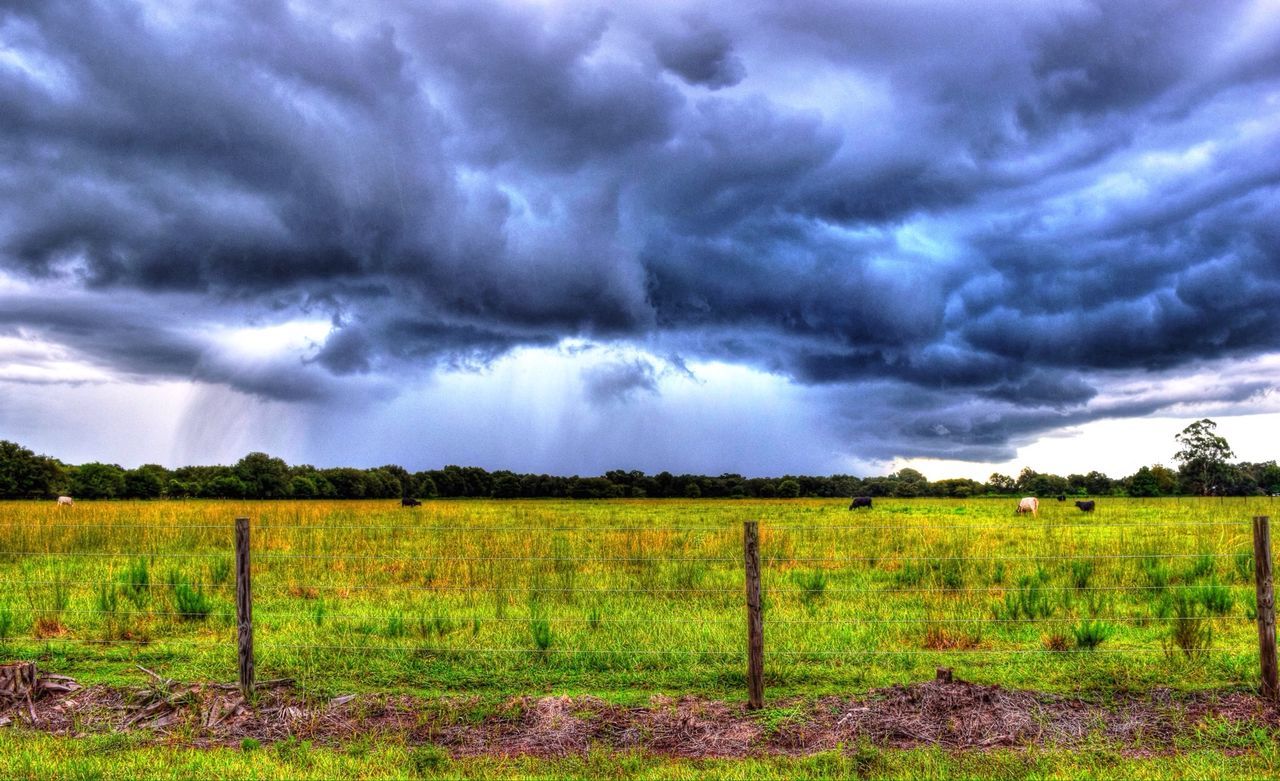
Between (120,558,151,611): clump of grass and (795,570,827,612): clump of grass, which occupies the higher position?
(120,558,151,611): clump of grass

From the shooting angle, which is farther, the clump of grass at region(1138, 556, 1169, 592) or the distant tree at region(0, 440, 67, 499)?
the distant tree at region(0, 440, 67, 499)

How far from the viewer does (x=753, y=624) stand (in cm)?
882

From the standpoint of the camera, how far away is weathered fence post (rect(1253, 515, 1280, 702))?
873 centimetres

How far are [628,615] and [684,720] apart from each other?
4648mm

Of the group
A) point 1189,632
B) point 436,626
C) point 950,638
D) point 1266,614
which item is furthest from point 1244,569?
point 436,626

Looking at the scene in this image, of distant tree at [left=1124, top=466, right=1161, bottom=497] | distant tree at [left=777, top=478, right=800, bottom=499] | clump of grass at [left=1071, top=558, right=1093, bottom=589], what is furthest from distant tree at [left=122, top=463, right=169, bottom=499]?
distant tree at [left=1124, top=466, right=1161, bottom=497]

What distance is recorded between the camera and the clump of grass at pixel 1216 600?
42.1ft

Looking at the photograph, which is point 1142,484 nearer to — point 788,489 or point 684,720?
point 788,489

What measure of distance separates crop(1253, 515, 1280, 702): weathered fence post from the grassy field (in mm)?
594

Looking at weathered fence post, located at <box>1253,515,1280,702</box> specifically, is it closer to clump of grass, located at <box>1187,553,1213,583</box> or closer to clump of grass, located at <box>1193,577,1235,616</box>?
clump of grass, located at <box>1193,577,1235,616</box>

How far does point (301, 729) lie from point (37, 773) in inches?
83.7

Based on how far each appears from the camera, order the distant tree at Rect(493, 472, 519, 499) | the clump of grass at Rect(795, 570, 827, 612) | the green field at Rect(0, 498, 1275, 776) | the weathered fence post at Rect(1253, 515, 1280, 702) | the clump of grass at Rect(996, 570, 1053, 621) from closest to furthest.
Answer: the weathered fence post at Rect(1253, 515, 1280, 702) → the green field at Rect(0, 498, 1275, 776) → the clump of grass at Rect(996, 570, 1053, 621) → the clump of grass at Rect(795, 570, 827, 612) → the distant tree at Rect(493, 472, 519, 499)

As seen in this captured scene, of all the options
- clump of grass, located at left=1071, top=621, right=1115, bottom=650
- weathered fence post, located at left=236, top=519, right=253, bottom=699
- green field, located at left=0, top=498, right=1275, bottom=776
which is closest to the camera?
weathered fence post, located at left=236, top=519, right=253, bottom=699

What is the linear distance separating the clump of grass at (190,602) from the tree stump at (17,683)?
14.1 ft
